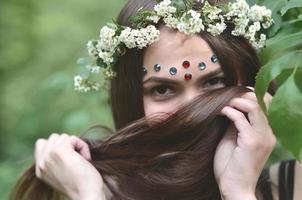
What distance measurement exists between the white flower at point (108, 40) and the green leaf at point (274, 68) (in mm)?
615

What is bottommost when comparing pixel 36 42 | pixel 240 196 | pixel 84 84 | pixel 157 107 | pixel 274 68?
pixel 240 196

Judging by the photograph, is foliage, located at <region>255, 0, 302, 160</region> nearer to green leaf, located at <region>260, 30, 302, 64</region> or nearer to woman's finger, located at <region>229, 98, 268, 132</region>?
green leaf, located at <region>260, 30, 302, 64</region>

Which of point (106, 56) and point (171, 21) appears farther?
point (106, 56)

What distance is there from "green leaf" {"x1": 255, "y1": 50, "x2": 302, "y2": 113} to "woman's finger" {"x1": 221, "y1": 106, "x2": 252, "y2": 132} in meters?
0.40

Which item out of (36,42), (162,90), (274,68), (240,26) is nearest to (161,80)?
(162,90)

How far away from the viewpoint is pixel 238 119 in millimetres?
1877

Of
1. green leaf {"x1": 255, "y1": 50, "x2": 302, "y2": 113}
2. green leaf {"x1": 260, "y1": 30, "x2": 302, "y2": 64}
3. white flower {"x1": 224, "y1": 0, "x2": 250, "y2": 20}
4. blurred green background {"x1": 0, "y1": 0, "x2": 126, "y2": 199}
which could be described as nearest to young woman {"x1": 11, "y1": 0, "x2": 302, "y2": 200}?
white flower {"x1": 224, "y1": 0, "x2": 250, "y2": 20}

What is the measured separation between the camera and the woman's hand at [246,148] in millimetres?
1872

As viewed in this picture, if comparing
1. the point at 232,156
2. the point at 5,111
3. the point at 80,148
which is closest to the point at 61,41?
the point at 5,111

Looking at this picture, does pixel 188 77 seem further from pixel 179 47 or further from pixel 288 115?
pixel 288 115

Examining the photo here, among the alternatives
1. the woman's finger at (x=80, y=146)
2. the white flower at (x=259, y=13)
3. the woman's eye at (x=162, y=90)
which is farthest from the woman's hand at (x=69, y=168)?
the white flower at (x=259, y=13)

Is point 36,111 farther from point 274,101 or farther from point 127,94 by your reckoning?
point 274,101

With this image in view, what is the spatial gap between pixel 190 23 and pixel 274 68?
476mm

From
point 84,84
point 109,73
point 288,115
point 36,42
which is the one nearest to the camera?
point 288,115
